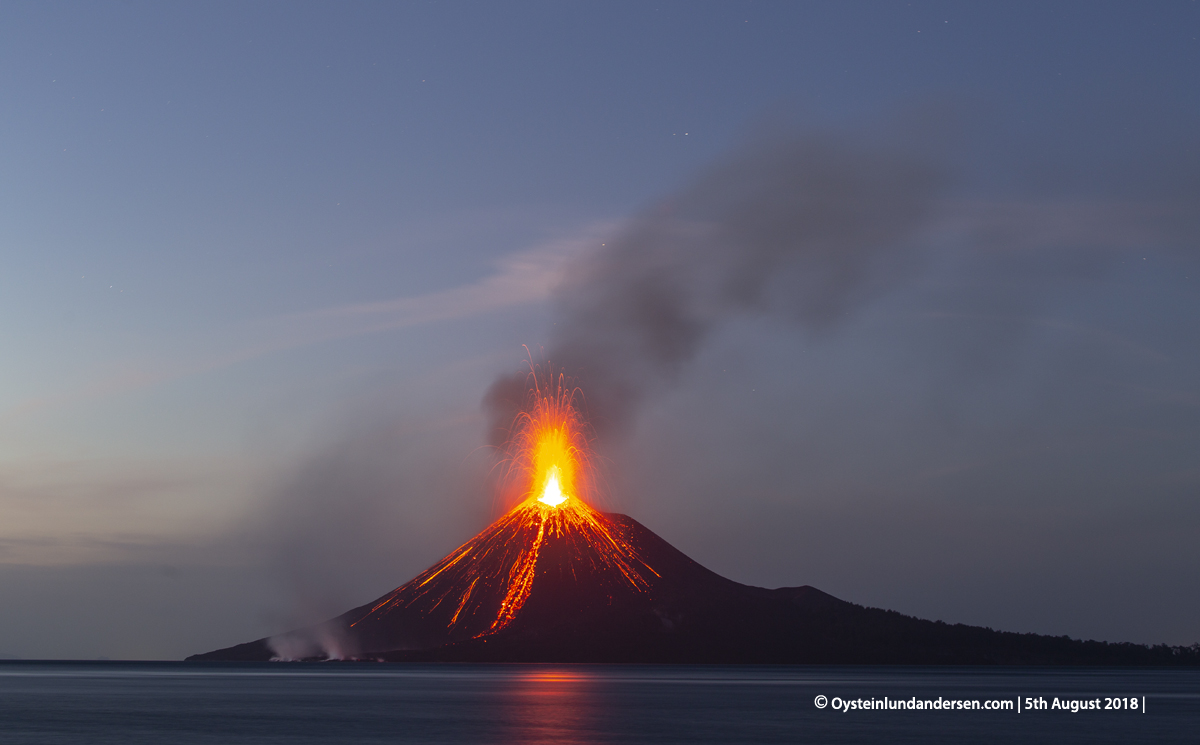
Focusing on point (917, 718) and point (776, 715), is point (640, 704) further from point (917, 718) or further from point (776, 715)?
point (917, 718)

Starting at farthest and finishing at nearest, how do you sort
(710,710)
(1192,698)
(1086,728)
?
(1192,698) < (710,710) < (1086,728)

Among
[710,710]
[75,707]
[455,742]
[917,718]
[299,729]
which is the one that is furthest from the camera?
[75,707]

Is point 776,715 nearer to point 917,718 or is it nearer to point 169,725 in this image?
point 917,718

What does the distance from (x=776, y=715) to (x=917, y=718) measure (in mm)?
7983

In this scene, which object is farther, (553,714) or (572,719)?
(553,714)

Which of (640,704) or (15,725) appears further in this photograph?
(640,704)

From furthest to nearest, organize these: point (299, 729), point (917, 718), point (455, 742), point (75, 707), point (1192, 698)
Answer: point (1192, 698)
point (75, 707)
point (917, 718)
point (299, 729)
point (455, 742)

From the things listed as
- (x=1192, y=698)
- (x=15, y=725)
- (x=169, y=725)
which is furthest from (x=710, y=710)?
(x=1192, y=698)

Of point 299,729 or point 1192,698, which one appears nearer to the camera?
point 299,729

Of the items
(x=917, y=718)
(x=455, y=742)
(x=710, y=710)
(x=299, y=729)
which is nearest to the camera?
(x=455, y=742)

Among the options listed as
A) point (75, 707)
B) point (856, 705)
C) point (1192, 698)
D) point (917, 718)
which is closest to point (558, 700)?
point (856, 705)

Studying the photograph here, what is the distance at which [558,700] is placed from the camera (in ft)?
277

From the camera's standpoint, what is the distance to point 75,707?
261ft

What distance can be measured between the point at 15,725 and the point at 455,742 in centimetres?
2608
